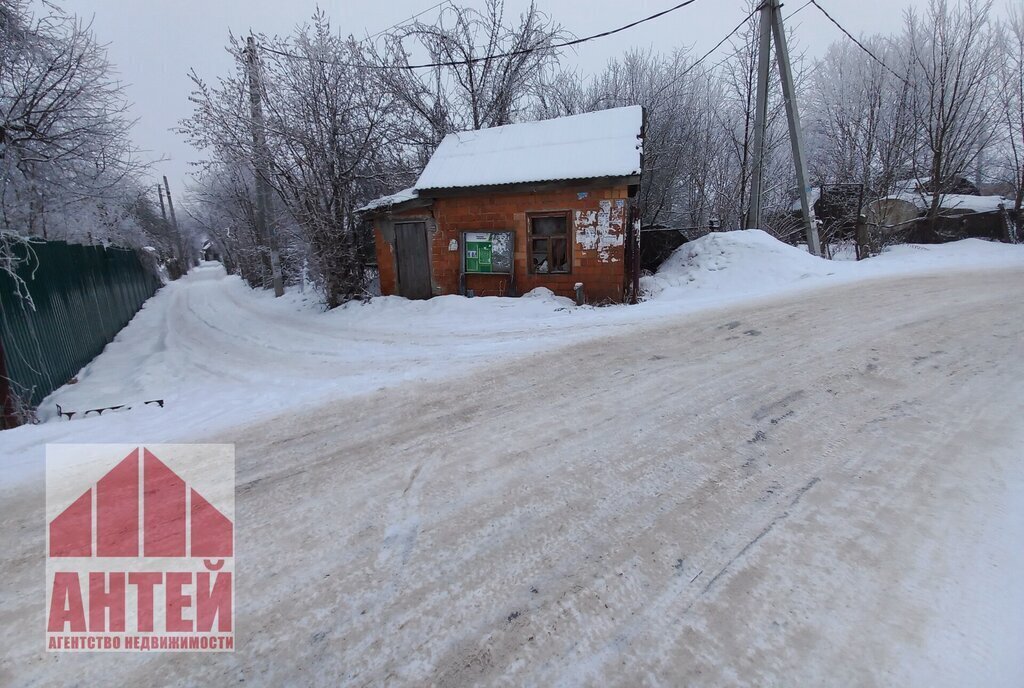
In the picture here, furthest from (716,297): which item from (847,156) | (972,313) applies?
(847,156)

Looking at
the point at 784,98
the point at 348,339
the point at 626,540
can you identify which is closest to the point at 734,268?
the point at 784,98

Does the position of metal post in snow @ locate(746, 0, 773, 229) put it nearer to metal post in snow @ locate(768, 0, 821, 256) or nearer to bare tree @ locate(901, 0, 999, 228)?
metal post in snow @ locate(768, 0, 821, 256)

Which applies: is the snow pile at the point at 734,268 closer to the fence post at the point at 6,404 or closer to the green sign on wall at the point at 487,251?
the green sign on wall at the point at 487,251

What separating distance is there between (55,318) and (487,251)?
7.63 meters

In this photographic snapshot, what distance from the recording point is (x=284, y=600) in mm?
1938


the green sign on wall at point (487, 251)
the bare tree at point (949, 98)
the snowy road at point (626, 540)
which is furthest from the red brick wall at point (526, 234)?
the bare tree at point (949, 98)

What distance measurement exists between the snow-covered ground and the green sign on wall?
1.13 meters

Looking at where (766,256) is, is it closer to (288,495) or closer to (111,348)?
(288,495)

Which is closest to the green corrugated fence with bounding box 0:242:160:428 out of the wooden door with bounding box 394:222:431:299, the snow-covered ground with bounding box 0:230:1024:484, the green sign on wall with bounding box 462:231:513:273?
the snow-covered ground with bounding box 0:230:1024:484

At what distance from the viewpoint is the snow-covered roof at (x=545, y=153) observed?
396 inches

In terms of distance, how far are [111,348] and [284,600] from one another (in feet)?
36.2

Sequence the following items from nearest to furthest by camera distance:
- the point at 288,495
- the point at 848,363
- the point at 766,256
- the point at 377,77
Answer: the point at 288,495
the point at 848,363
the point at 766,256
the point at 377,77

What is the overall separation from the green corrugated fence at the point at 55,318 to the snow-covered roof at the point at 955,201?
24539mm

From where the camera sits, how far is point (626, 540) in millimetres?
2203
